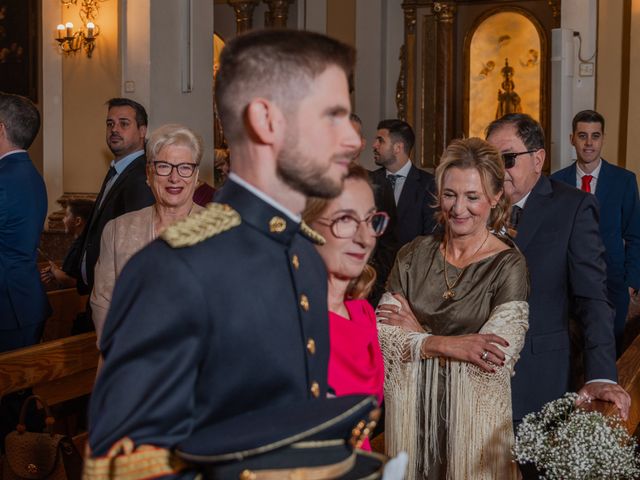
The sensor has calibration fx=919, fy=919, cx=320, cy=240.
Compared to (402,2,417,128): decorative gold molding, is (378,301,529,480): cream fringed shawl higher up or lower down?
lower down

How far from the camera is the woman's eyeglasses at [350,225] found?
91.7 inches

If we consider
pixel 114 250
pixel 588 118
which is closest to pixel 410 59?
pixel 588 118

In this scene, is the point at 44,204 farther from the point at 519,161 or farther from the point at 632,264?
the point at 632,264

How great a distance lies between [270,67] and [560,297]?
7.33ft

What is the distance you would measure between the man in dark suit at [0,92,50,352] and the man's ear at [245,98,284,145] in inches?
137

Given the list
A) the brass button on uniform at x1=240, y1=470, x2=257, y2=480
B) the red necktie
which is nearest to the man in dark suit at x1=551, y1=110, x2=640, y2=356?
the red necktie

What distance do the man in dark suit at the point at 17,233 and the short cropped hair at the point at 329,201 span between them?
8.81 ft

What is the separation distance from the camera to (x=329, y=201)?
233cm

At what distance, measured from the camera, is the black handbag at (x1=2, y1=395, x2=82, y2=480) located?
11.8 ft

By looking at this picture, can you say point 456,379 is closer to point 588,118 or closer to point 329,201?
point 329,201

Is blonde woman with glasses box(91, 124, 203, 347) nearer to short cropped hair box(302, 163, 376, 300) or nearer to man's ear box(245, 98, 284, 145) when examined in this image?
short cropped hair box(302, 163, 376, 300)

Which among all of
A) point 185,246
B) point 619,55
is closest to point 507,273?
point 185,246

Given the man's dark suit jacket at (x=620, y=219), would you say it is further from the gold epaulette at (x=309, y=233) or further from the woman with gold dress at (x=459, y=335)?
the gold epaulette at (x=309, y=233)

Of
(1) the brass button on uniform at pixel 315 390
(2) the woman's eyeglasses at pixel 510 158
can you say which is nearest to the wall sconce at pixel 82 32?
(2) the woman's eyeglasses at pixel 510 158
